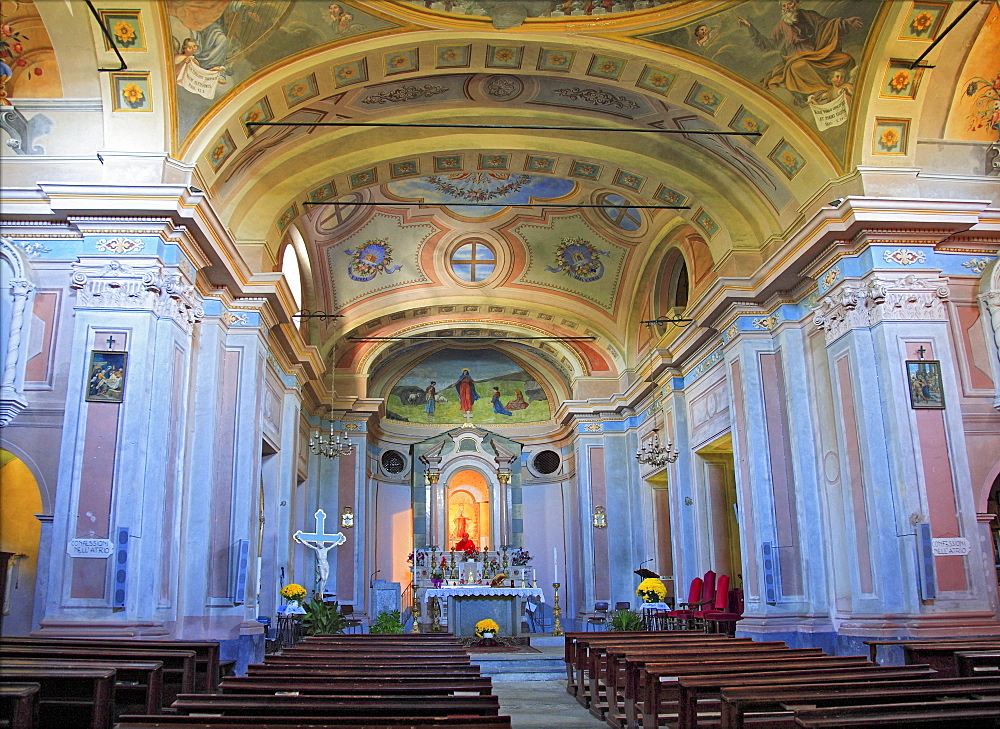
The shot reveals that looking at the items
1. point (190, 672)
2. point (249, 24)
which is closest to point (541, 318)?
point (249, 24)

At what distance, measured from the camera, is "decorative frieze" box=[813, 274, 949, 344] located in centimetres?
1060

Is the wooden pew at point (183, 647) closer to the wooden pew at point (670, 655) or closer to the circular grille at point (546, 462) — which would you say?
the wooden pew at point (670, 655)

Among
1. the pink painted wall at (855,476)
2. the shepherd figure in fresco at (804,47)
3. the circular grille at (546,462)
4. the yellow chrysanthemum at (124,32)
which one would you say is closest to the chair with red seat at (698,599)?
the pink painted wall at (855,476)

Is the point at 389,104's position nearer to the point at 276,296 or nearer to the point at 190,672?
the point at 276,296

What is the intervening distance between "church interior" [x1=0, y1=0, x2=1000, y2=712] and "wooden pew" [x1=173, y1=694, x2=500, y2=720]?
16.3 feet

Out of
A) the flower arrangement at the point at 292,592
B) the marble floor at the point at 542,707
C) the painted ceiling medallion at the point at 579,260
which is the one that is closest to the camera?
the marble floor at the point at 542,707

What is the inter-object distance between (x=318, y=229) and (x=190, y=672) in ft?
39.0

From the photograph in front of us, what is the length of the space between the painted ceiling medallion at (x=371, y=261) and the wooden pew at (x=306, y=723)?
1500 centimetres

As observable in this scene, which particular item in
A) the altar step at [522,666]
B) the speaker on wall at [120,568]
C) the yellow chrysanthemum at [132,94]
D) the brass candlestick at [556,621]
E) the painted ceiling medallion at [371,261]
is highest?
the painted ceiling medallion at [371,261]

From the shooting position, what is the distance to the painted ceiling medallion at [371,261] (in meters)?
18.5

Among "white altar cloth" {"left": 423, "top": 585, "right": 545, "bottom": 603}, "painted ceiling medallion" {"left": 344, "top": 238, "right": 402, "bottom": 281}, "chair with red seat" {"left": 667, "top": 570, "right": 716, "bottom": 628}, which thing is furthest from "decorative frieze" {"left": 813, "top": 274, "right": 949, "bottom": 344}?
"painted ceiling medallion" {"left": 344, "top": 238, "right": 402, "bottom": 281}

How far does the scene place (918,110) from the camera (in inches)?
435

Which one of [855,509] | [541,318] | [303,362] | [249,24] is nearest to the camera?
[249,24]

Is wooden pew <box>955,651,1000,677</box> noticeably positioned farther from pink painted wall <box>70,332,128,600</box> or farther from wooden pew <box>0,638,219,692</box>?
pink painted wall <box>70,332,128,600</box>
